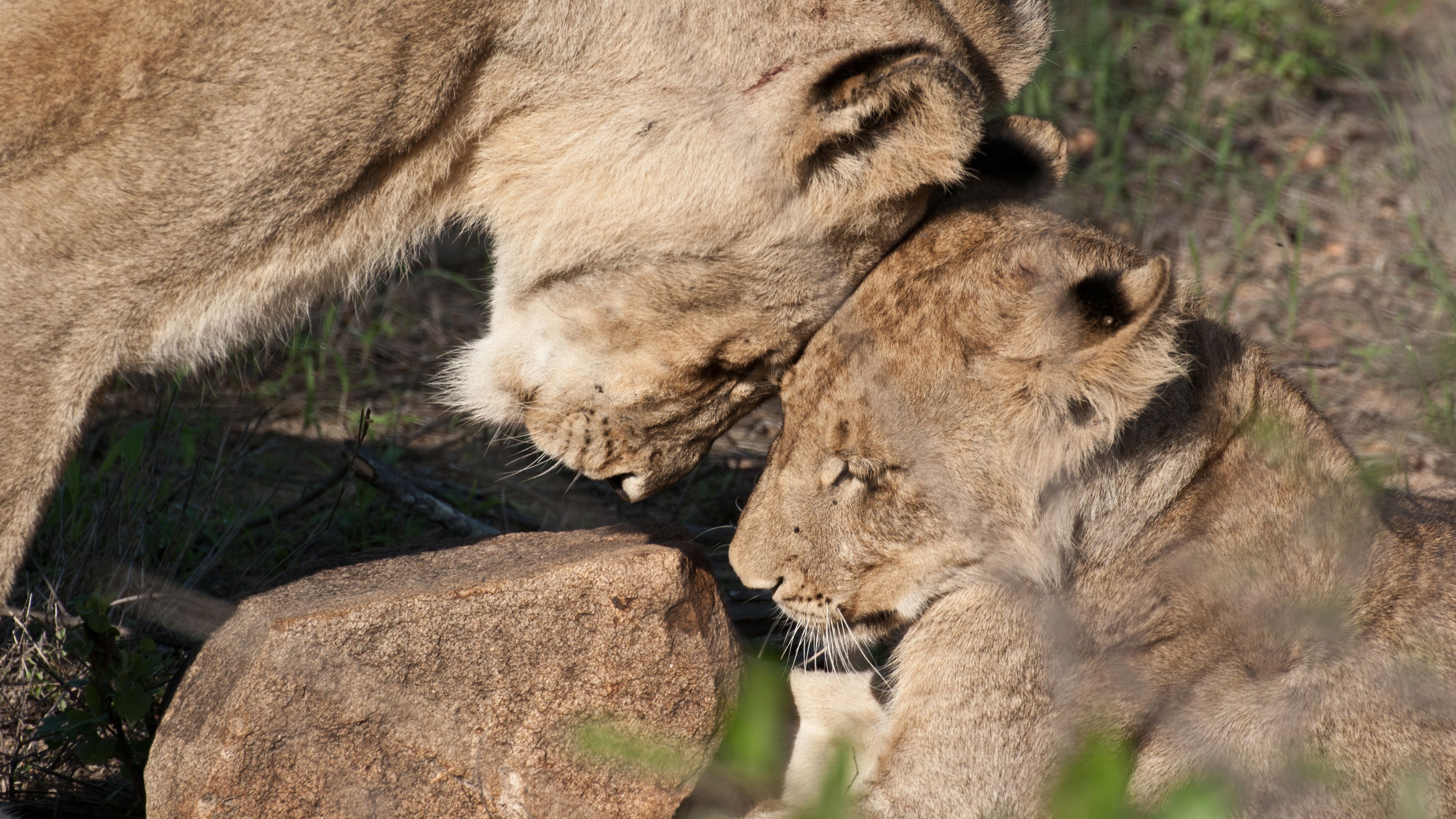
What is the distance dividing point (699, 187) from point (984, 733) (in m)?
1.27

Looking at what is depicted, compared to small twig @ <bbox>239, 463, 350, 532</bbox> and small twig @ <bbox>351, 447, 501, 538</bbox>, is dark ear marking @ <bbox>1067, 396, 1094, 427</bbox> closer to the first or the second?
small twig @ <bbox>351, 447, 501, 538</bbox>

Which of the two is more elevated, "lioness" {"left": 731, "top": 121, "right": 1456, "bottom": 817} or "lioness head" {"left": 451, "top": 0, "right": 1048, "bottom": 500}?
"lioness head" {"left": 451, "top": 0, "right": 1048, "bottom": 500}

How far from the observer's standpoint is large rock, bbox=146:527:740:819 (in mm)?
2637

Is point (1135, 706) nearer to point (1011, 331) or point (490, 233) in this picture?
point (1011, 331)

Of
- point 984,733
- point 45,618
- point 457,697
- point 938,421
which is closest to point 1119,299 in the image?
point 938,421

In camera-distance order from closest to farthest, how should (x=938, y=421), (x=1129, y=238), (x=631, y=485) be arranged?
(x=938, y=421)
(x=631, y=485)
(x=1129, y=238)

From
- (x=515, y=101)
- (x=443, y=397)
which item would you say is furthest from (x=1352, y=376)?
(x=515, y=101)

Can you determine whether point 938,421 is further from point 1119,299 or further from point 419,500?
point 419,500

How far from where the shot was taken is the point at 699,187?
8.86ft

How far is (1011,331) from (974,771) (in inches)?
36.2

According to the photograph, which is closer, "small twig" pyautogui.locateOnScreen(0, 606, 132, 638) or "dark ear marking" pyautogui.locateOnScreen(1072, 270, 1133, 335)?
"dark ear marking" pyautogui.locateOnScreen(1072, 270, 1133, 335)

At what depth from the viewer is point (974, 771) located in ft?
9.16

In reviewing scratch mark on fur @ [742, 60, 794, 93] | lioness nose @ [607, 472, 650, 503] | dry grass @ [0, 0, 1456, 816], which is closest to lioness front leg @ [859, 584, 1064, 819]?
lioness nose @ [607, 472, 650, 503]

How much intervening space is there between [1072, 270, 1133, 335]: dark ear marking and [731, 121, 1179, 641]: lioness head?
3cm
